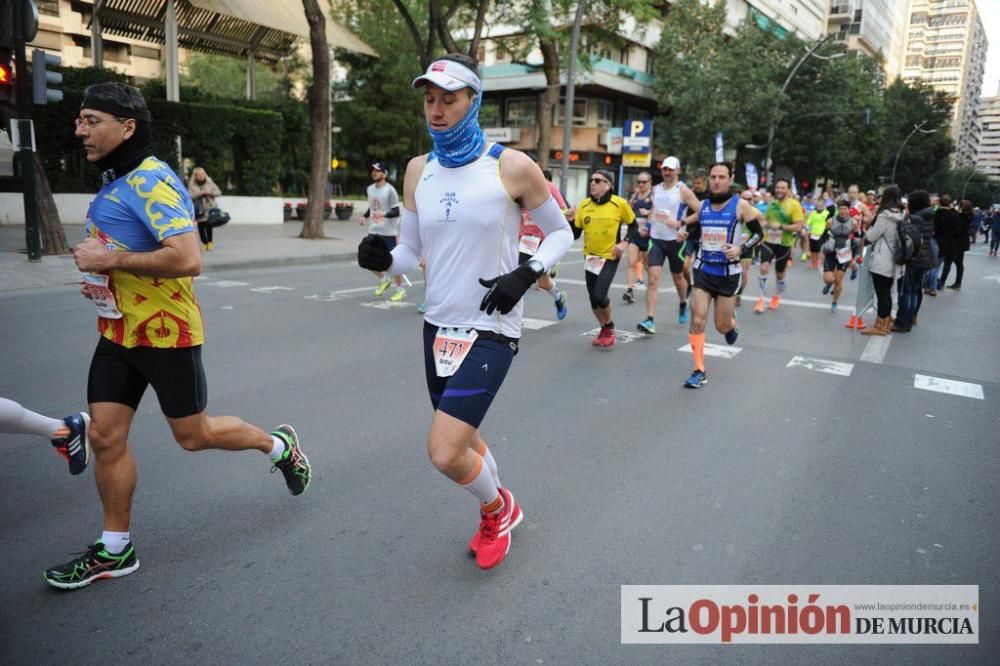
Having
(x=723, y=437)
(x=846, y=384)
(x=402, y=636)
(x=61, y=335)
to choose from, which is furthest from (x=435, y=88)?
(x=61, y=335)

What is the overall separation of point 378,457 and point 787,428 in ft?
9.66

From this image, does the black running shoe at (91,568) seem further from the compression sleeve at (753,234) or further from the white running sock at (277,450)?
the compression sleeve at (753,234)

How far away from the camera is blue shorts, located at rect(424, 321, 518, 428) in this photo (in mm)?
2896

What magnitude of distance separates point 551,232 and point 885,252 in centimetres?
776

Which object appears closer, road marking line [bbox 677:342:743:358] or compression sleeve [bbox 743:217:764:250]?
compression sleeve [bbox 743:217:764:250]

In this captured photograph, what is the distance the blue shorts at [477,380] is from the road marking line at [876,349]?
20.2ft

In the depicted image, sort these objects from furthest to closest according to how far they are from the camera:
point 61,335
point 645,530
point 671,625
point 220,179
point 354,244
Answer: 1. point 220,179
2. point 354,244
3. point 61,335
4. point 645,530
5. point 671,625

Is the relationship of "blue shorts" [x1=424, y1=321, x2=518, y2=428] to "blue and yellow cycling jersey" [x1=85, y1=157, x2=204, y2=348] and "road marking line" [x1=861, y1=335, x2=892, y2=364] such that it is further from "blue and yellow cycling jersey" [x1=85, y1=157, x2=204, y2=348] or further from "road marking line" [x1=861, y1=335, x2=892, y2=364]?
"road marking line" [x1=861, y1=335, x2=892, y2=364]

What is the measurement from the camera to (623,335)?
862 cm

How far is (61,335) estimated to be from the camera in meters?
7.40

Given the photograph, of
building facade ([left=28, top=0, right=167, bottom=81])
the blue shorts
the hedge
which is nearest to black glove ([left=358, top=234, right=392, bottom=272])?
the blue shorts

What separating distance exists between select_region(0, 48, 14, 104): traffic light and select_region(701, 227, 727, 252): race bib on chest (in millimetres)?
10801

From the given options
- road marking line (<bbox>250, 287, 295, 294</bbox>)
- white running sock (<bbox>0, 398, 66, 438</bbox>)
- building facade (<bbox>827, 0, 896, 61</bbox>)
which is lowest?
road marking line (<bbox>250, 287, 295, 294</bbox>)

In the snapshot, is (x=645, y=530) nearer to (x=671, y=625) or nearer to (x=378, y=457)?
(x=671, y=625)
